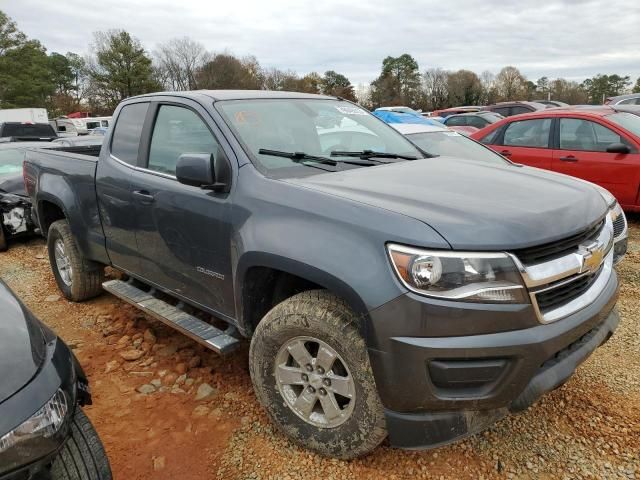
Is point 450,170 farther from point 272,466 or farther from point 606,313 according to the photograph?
point 272,466

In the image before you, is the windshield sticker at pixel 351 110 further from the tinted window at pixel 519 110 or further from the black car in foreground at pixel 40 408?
the tinted window at pixel 519 110

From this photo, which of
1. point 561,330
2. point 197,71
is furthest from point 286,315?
point 197,71

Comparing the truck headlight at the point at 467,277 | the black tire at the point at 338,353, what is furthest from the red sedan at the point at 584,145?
the black tire at the point at 338,353

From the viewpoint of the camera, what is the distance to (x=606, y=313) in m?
2.36

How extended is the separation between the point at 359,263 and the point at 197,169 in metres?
1.10

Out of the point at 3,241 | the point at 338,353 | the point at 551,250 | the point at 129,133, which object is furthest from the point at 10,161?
the point at 551,250

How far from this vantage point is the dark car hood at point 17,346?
1644mm

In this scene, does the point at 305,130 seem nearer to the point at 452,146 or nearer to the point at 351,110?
the point at 351,110

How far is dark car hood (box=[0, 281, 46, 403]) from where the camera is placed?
5.39 feet

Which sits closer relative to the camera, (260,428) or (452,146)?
(260,428)

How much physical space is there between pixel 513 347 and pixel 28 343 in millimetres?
1838

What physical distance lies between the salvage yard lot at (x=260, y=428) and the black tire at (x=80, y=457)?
26.0 inches

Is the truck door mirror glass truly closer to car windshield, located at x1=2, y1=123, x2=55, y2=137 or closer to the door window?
the door window

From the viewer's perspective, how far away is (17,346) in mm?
1778
